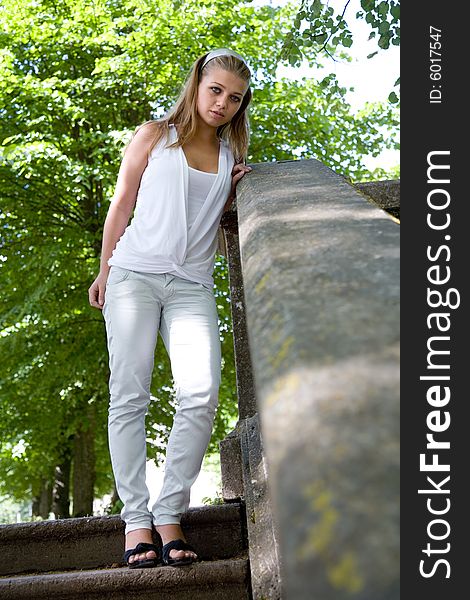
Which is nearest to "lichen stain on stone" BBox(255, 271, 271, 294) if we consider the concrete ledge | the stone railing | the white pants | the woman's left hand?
the stone railing

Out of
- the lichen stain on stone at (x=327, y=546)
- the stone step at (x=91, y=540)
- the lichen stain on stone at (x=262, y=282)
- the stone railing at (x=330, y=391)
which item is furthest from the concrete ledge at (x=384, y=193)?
the lichen stain on stone at (x=327, y=546)

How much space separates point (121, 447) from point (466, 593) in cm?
208

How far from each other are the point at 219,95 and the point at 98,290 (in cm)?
96

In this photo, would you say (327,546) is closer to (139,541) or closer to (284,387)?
(284,387)

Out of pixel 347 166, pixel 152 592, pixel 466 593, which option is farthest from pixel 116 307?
pixel 347 166

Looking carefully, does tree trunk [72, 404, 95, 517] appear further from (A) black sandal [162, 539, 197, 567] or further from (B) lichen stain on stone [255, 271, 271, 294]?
(B) lichen stain on stone [255, 271, 271, 294]

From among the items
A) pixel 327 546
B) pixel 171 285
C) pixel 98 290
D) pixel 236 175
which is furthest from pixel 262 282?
pixel 98 290

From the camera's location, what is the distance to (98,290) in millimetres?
3424

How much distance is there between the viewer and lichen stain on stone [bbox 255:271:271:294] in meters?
1.31

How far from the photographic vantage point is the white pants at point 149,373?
9.88ft

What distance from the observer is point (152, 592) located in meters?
2.90

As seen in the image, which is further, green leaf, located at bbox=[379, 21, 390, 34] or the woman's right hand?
green leaf, located at bbox=[379, 21, 390, 34]

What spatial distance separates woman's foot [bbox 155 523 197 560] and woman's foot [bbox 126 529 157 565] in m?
0.05

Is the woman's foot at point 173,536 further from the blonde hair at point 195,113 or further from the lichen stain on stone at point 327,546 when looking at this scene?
the lichen stain on stone at point 327,546
